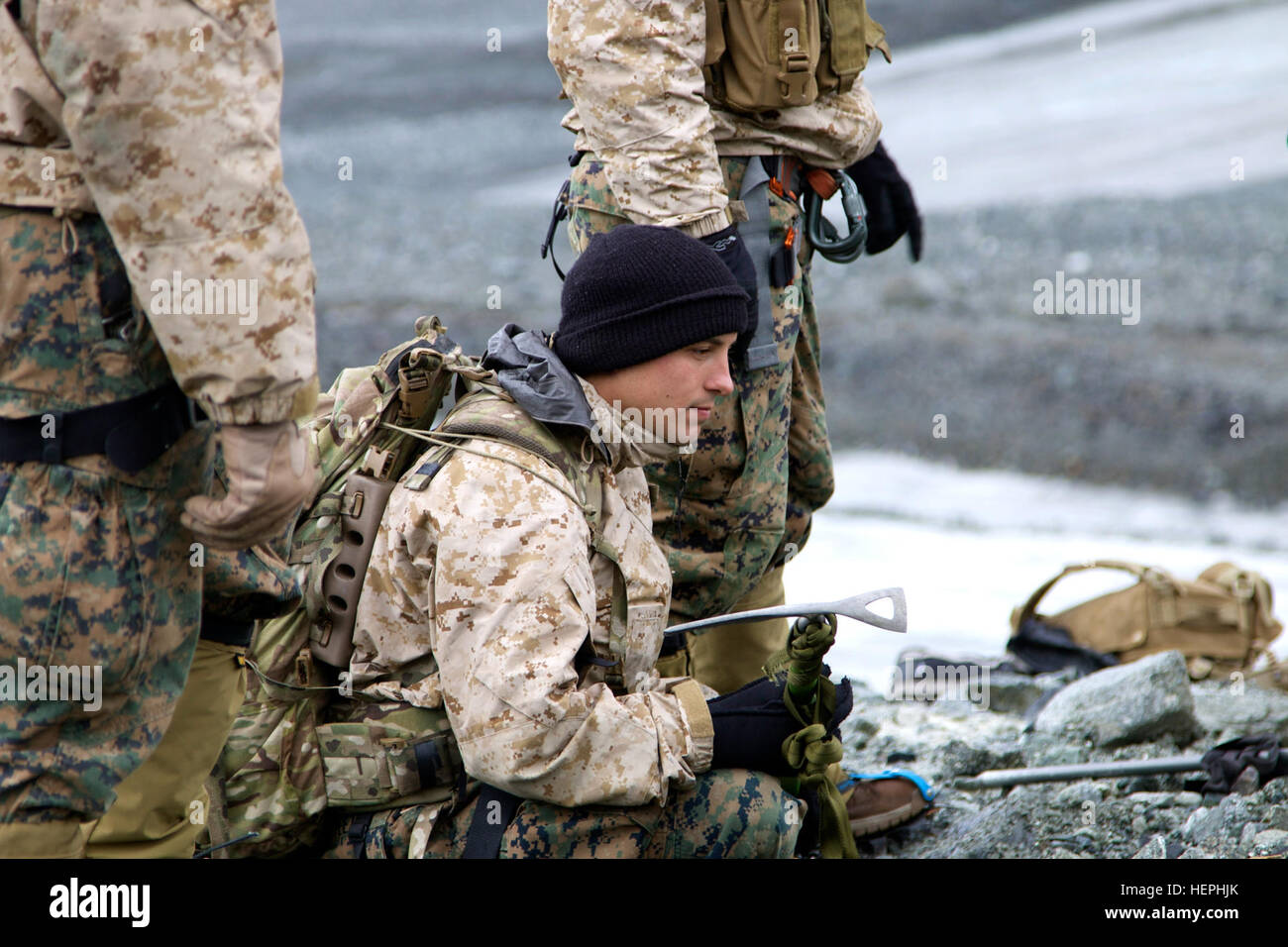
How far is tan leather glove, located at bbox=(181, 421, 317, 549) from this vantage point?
1.95 meters

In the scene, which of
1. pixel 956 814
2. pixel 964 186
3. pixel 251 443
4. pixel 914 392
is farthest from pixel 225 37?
pixel 964 186

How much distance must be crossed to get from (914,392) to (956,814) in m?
5.59

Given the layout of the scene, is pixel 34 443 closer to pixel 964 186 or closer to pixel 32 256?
pixel 32 256

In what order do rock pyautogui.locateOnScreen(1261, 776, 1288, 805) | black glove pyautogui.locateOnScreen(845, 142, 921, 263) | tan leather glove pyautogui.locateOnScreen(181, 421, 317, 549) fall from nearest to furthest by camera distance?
1. tan leather glove pyautogui.locateOnScreen(181, 421, 317, 549)
2. rock pyautogui.locateOnScreen(1261, 776, 1288, 805)
3. black glove pyautogui.locateOnScreen(845, 142, 921, 263)

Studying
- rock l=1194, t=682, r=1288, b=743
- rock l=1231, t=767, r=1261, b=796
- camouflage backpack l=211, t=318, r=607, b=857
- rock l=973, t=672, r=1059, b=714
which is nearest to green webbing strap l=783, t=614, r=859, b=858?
camouflage backpack l=211, t=318, r=607, b=857

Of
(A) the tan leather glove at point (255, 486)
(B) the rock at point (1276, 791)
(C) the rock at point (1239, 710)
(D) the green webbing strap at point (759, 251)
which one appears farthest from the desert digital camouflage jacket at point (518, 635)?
(C) the rock at point (1239, 710)

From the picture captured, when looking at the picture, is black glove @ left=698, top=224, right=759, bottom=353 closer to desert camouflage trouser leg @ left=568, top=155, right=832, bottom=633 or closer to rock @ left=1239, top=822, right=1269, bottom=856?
desert camouflage trouser leg @ left=568, top=155, right=832, bottom=633

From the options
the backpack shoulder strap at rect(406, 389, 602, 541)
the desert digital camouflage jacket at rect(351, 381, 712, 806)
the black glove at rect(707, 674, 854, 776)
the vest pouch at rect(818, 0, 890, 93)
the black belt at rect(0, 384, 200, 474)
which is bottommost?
the black glove at rect(707, 674, 854, 776)

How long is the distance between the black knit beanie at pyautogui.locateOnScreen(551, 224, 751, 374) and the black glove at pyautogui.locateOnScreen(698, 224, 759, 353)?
488 millimetres

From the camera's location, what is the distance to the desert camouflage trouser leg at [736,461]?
3377mm

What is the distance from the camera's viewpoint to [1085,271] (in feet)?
33.3

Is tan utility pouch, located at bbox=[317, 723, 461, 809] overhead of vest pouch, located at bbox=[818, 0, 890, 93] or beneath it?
beneath

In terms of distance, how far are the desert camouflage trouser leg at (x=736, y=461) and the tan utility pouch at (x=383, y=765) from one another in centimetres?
111

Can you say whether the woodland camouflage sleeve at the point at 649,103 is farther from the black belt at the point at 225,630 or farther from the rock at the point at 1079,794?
the rock at the point at 1079,794
